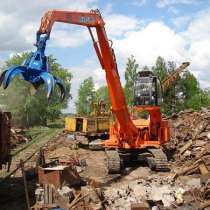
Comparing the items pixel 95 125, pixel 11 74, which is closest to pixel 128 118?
pixel 11 74

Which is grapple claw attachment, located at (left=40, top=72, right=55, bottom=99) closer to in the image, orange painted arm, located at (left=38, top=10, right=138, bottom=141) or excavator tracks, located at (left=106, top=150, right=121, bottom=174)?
orange painted arm, located at (left=38, top=10, right=138, bottom=141)

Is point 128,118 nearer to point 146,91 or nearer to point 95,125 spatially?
point 146,91

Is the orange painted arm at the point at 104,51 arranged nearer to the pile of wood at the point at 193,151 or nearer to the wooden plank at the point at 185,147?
the pile of wood at the point at 193,151

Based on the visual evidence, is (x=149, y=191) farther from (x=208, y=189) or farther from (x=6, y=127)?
(x=6, y=127)

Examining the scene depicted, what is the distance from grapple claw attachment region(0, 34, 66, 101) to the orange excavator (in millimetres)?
3068

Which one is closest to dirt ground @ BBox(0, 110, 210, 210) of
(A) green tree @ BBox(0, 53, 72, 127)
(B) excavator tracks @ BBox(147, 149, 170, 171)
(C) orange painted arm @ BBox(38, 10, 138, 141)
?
(B) excavator tracks @ BBox(147, 149, 170, 171)

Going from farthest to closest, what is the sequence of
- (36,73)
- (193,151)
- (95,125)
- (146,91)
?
(95,125) < (193,151) < (146,91) < (36,73)

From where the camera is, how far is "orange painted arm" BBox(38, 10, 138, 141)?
1535cm

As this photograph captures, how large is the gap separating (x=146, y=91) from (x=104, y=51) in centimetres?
309

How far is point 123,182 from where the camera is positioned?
17578 mm

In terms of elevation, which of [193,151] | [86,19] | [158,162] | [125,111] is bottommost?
[158,162]

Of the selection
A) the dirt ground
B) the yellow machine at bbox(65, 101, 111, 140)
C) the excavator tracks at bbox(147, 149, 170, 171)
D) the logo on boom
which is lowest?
the dirt ground

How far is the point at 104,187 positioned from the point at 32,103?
57.2m

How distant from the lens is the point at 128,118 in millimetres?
19500
